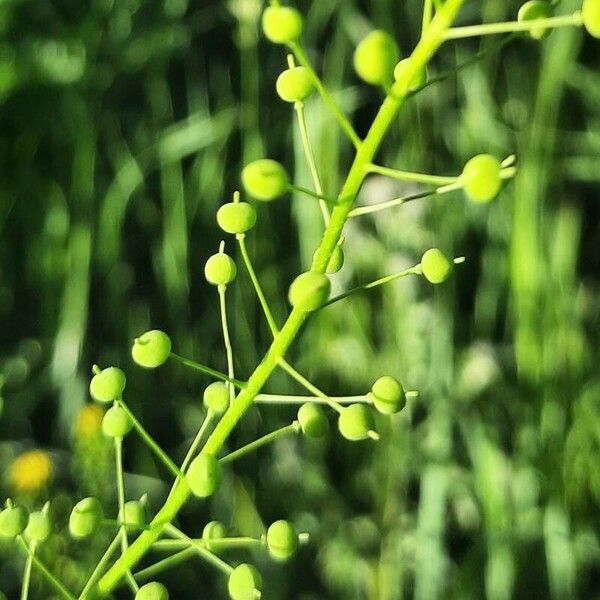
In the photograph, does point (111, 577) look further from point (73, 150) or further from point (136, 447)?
point (73, 150)

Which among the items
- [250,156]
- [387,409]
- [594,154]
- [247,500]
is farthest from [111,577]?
[594,154]

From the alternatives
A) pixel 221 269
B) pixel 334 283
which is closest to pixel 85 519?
pixel 221 269

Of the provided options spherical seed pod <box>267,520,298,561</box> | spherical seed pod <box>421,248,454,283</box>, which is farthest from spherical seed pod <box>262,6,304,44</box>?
spherical seed pod <box>267,520,298,561</box>

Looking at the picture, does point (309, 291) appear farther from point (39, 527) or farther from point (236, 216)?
point (39, 527)

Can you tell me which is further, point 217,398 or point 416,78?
point 217,398

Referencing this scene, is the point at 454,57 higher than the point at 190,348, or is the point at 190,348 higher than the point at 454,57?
the point at 454,57

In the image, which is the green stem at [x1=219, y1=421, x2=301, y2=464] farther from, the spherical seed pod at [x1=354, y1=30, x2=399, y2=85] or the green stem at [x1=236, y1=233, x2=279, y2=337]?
the spherical seed pod at [x1=354, y1=30, x2=399, y2=85]
